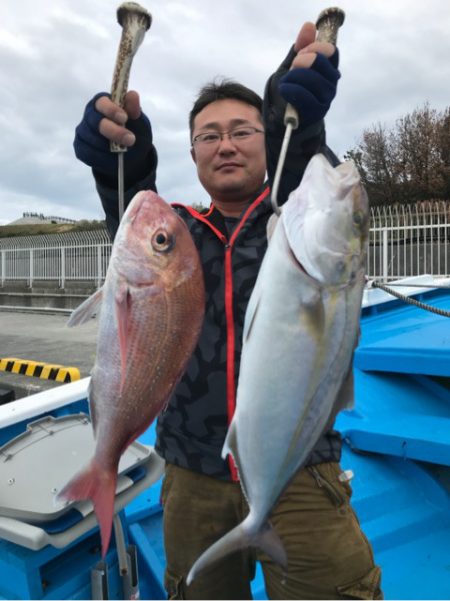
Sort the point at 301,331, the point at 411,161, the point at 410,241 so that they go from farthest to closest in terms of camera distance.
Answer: the point at 411,161 < the point at 410,241 < the point at 301,331

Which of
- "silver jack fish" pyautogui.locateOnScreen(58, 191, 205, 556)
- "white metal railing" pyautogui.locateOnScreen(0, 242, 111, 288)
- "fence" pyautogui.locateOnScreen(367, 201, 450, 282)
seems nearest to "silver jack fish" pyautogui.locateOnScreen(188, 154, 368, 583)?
"silver jack fish" pyautogui.locateOnScreen(58, 191, 205, 556)

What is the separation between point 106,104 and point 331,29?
725mm

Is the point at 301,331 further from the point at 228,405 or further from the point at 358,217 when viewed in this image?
the point at 228,405

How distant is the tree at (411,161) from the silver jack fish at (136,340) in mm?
27160

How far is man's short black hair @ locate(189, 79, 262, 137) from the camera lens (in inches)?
80.6

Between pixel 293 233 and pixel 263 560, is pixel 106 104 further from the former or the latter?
pixel 263 560

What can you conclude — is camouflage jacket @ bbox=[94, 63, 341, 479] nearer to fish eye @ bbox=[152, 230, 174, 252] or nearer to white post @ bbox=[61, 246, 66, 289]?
fish eye @ bbox=[152, 230, 174, 252]

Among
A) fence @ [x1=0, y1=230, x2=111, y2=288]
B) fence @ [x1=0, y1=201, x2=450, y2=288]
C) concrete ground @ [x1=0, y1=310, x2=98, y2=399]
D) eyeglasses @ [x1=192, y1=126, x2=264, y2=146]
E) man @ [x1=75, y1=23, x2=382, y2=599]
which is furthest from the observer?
fence @ [x1=0, y1=230, x2=111, y2=288]

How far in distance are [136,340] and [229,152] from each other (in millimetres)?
983

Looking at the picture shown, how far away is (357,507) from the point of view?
312cm

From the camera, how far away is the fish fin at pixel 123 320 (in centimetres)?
127

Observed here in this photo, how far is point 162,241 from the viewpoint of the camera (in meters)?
1.39

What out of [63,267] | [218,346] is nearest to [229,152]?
[218,346]

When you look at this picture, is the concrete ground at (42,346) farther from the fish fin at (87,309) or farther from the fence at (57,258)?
the fish fin at (87,309)
